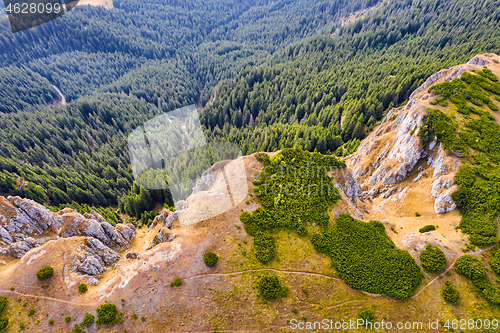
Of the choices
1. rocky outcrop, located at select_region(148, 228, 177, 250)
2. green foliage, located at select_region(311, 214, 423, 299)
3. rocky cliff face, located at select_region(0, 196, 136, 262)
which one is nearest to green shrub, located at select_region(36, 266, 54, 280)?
rocky cliff face, located at select_region(0, 196, 136, 262)

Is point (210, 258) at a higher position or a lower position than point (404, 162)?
higher

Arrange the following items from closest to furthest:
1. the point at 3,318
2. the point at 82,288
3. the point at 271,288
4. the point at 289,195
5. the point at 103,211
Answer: the point at 3,318 → the point at 82,288 → the point at 271,288 → the point at 289,195 → the point at 103,211

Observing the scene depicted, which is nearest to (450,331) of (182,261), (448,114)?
(182,261)

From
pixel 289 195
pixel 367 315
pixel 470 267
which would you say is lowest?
pixel 367 315

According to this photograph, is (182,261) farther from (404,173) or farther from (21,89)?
(21,89)

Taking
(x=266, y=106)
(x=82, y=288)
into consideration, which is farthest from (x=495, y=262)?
(x=266, y=106)

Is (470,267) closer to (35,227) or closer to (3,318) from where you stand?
(3,318)

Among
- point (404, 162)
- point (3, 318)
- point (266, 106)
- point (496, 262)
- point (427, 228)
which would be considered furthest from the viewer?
point (266, 106)
